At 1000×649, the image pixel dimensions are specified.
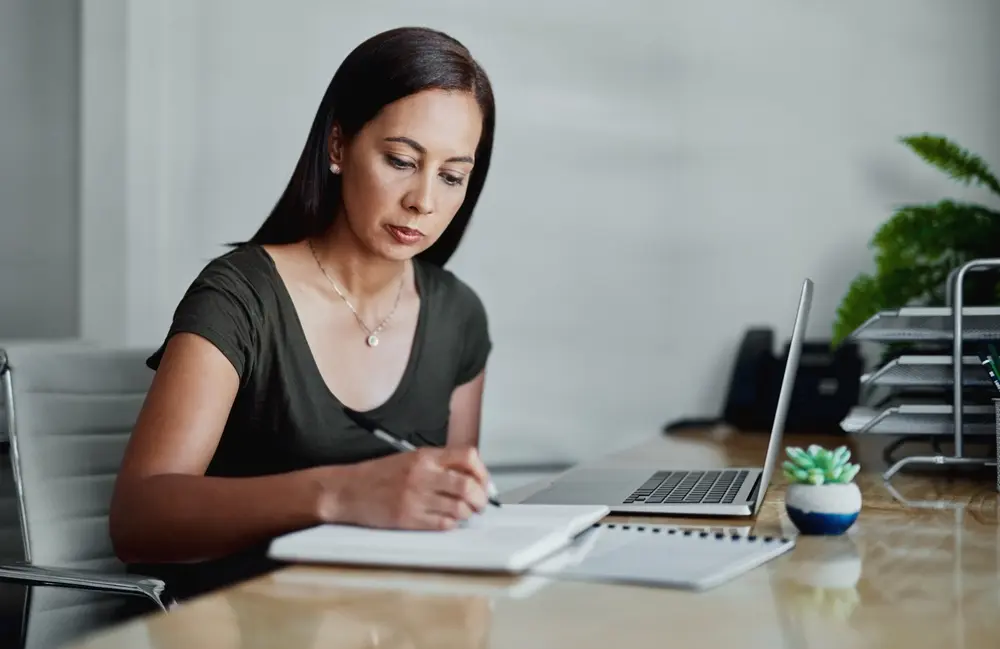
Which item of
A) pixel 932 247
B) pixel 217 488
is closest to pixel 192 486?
pixel 217 488

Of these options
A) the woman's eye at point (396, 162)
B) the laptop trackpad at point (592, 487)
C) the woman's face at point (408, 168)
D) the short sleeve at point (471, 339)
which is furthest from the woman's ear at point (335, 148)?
the laptop trackpad at point (592, 487)

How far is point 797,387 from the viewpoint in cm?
228

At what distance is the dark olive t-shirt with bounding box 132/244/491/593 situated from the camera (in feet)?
4.49

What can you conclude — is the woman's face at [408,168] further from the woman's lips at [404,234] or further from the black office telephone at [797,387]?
the black office telephone at [797,387]

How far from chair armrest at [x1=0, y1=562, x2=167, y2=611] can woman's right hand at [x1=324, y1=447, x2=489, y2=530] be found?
0.97ft

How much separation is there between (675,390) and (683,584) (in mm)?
1736

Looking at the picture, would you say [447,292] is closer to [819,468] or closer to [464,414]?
[464,414]

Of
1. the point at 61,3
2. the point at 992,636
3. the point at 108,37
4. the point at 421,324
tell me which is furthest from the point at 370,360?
the point at 61,3

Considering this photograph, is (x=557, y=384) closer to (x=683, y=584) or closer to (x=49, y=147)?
(x=49, y=147)

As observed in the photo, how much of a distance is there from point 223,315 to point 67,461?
0.40 meters

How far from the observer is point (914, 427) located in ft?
5.24

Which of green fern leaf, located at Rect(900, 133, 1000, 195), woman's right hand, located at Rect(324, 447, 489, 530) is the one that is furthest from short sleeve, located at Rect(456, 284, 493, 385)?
green fern leaf, located at Rect(900, 133, 1000, 195)

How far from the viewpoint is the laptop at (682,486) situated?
4.00 feet

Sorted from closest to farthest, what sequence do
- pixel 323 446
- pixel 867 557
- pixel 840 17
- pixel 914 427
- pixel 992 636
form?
pixel 992 636 → pixel 867 557 → pixel 323 446 → pixel 914 427 → pixel 840 17
